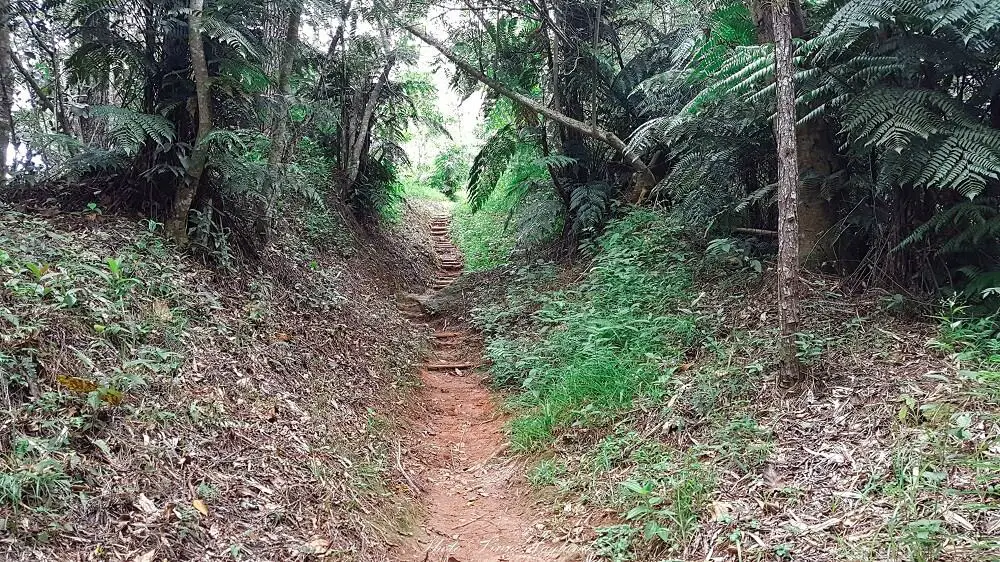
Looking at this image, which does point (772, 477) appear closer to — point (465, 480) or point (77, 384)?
point (465, 480)

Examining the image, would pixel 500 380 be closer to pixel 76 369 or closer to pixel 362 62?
pixel 76 369

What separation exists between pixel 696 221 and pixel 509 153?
156 inches

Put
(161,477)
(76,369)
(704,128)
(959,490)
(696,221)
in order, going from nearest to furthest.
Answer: (959,490) → (161,477) → (76,369) → (704,128) → (696,221)

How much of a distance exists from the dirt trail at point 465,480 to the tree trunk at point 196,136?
9.75ft

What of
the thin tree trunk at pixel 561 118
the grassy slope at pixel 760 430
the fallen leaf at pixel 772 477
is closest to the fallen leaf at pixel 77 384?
the grassy slope at pixel 760 430

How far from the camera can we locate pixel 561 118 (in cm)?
774

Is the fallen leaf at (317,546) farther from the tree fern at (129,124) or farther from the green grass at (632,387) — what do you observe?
Answer: the tree fern at (129,124)

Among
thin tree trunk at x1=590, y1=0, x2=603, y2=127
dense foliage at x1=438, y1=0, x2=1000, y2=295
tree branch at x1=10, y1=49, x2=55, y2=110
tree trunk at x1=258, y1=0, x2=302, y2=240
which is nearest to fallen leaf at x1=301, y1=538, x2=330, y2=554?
tree trunk at x1=258, y1=0, x2=302, y2=240

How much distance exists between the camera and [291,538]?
3230 millimetres

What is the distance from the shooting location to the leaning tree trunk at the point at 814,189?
4.85m

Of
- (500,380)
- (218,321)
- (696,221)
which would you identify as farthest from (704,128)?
(218,321)

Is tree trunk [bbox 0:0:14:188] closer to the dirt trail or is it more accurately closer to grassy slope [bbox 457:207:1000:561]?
the dirt trail

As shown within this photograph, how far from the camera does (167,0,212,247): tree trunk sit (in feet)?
15.9

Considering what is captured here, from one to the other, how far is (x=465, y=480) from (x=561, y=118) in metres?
5.01
